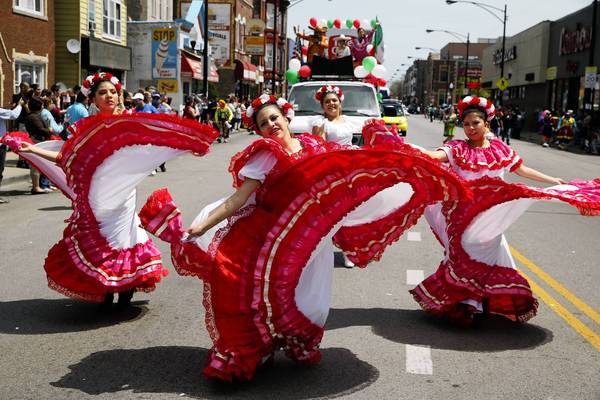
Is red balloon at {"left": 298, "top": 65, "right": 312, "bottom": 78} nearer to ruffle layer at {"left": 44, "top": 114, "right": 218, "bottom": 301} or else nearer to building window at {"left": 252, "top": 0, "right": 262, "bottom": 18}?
ruffle layer at {"left": 44, "top": 114, "right": 218, "bottom": 301}

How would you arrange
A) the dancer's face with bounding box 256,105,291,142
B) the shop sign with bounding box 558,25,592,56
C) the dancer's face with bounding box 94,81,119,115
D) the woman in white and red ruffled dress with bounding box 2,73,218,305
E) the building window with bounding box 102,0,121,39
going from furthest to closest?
the shop sign with bounding box 558,25,592,56
the building window with bounding box 102,0,121,39
the dancer's face with bounding box 94,81,119,115
the woman in white and red ruffled dress with bounding box 2,73,218,305
the dancer's face with bounding box 256,105,291,142

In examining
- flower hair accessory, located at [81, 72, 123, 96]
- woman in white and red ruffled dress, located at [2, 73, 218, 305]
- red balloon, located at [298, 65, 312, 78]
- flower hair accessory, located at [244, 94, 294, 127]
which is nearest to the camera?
flower hair accessory, located at [244, 94, 294, 127]

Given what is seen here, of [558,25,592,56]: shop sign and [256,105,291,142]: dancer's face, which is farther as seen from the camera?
[558,25,592,56]: shop sign

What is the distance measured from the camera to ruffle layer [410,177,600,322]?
5.55 metres

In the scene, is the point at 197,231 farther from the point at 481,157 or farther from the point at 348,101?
the point at 348,101

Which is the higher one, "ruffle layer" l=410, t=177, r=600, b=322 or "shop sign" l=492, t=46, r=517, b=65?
"shop sign" l=492, t=46, r=517, b=65

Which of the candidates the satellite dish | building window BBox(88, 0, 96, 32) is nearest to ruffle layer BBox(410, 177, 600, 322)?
the satellite dish

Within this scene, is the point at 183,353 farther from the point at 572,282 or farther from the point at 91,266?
the point at 572,282

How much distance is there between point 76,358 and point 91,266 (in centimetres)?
94

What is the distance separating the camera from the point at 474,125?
229 inches

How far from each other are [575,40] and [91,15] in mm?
28215

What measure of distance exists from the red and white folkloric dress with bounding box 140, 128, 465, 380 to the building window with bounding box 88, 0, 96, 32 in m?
28.7

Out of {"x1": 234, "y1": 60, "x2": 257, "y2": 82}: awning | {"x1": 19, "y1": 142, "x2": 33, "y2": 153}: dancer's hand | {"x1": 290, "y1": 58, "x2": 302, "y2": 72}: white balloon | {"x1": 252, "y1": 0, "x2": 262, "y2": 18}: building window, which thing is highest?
{"x1": 252, "y1": 0, "x2": 262, "y2": 18}: building window

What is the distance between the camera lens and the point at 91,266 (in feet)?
18.9
